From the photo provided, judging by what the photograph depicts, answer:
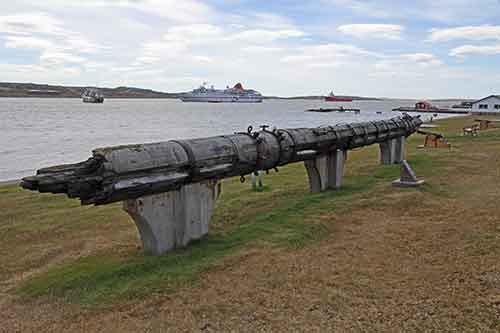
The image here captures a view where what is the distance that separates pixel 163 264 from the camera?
643 cm

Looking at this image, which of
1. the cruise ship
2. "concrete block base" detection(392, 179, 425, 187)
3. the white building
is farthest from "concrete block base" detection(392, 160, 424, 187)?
the cruise ship

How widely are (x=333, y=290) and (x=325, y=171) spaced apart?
625cm

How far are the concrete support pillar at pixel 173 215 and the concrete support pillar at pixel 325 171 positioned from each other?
409cm

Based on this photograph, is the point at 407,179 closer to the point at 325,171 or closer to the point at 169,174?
the point at 325,171

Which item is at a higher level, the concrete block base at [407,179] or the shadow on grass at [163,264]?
the concrete block base at [407,179]

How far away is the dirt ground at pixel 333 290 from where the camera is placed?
15.4ft

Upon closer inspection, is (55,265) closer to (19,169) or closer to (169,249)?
(169,249)

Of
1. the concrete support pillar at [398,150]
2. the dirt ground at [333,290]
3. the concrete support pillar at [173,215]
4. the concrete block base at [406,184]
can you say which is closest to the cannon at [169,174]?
the concrete support pillar at [173,215]

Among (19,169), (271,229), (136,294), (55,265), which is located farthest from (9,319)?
(19,169)

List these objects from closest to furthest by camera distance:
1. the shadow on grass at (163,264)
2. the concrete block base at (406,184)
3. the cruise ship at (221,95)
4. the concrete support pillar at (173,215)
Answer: the shadow on grass at (163,264), the concrete support pillar at (173,215), the concrete block base at (406,184), the cruise ship at (221,95)

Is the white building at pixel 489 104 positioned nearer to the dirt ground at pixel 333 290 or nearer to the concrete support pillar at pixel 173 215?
the dirt ground at pixel 333 290

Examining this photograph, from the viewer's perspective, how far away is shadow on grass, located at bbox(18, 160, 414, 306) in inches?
223

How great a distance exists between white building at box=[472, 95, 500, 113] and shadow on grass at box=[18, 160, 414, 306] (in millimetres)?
77828

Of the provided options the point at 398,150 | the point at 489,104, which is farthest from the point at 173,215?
the point at 489,104
